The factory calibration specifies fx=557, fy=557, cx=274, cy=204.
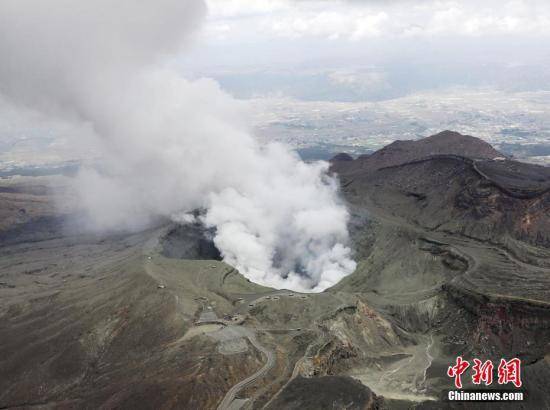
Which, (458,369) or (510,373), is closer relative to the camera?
(510,373)

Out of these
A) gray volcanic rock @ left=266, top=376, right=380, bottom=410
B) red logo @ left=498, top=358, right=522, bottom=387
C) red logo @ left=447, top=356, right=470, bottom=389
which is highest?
gray volcanic rock @ left=266, top=376, right=380, bottom=410

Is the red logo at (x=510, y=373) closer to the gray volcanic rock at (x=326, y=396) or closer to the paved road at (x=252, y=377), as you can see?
the gray volcanic rock at (x=326, y=396)

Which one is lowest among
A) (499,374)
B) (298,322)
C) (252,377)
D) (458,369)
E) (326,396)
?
(458,369)

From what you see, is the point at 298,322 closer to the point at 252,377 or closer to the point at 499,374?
the point at 252,377

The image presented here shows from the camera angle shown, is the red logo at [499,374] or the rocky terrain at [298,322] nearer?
the red logo at [499,374]

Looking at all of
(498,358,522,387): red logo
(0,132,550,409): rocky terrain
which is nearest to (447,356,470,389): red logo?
(0,132,550,409): rocky terrain

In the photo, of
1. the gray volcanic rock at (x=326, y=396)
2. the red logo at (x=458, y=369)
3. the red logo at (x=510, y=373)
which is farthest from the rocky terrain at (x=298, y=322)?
the red logo at (x=510, y=373)

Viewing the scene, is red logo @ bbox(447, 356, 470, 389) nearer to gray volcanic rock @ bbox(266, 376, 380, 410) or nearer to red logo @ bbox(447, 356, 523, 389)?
red logo @ bbox(447, 356, 523, 389)

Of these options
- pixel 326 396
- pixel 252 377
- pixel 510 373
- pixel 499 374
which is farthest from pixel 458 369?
pixel 252 377
